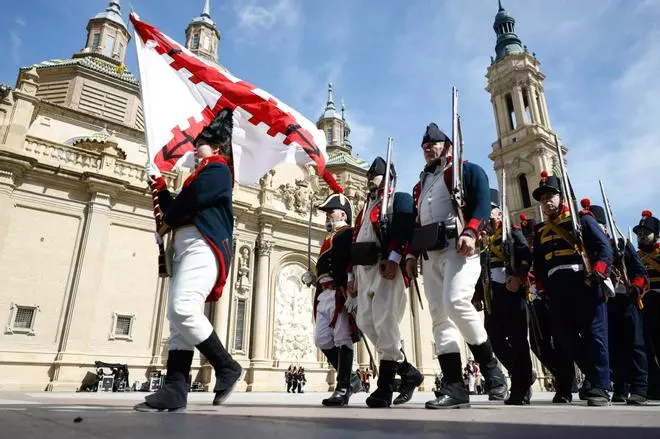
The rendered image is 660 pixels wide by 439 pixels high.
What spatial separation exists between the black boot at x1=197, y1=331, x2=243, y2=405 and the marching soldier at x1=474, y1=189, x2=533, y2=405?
2.79 meters

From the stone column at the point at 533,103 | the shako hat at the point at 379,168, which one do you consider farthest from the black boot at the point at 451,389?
the stone column at the point at 533,103

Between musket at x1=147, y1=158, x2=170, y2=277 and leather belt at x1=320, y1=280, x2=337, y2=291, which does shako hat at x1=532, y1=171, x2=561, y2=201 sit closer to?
leather belt at x1=320, y1=280, x2=337, y2=291

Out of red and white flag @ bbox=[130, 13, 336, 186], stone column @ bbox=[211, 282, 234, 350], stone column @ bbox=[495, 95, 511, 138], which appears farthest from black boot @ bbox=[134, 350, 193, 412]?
stone column @ bbox=[495, 95, 511, 138]

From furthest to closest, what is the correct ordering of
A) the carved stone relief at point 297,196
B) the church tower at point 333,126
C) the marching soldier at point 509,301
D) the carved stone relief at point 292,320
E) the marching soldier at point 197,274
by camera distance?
the church tower at point 333,126
the carved stone relief at point 297,196
the carved stone relief at point 292,320
the marching soldier at point 509,301
the marching soldier at point 197,274

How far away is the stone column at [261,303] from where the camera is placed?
56.7 feet

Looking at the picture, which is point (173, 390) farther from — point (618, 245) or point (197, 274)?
point (618, 245)

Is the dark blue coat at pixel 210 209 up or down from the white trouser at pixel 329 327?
up

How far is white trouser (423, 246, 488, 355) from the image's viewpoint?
342 centimetres

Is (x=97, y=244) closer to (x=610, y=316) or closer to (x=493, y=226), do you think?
(x=493, y=226)

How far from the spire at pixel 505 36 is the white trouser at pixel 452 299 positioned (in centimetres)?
4903

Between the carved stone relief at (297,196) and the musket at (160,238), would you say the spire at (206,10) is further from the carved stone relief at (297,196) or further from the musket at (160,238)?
the musket at (160,238)

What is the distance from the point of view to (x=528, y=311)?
222 inches

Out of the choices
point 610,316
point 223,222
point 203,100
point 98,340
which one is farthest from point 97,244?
point 610,316

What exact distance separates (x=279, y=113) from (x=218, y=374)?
372cm
